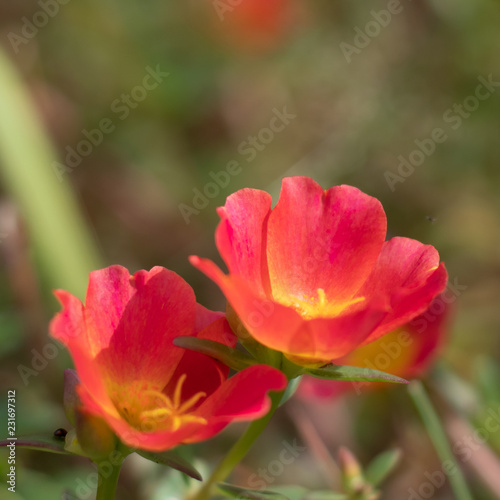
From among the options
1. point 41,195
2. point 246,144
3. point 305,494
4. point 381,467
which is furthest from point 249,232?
point 246,144

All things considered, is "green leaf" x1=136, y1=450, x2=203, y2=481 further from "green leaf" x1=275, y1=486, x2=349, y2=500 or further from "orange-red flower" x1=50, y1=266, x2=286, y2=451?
"green leaf" x1=275, y1=486, x2=349, y2=500

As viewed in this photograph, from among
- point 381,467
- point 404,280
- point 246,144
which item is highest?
point 246,144

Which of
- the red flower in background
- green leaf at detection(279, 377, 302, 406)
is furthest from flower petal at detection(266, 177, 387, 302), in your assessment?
the red flower in background

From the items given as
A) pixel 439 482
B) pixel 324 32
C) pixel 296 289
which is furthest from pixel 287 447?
pixel 324 32

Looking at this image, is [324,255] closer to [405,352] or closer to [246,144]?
[405,352]

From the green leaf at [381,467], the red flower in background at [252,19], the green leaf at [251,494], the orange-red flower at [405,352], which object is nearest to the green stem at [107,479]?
the green leaf at [251,494]

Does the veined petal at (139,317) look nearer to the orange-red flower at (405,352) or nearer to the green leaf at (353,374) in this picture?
the green leaf at (353,374)
